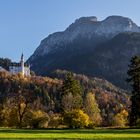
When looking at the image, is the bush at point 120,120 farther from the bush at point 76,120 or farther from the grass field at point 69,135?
the grass field at point 69,135

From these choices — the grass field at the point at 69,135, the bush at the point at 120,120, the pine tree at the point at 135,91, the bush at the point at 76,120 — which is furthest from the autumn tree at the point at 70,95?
the grass field at the point at 69,135

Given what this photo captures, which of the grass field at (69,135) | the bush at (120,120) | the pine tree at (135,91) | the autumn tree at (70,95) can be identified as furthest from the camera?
the bush at (120,120)

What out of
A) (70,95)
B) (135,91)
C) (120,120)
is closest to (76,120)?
(135,91)

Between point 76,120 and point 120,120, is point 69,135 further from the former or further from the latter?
point 120,120

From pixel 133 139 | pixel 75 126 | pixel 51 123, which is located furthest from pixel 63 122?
pixel 133 139

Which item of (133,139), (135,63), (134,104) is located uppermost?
(135,63)

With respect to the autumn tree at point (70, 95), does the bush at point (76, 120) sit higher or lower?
lower

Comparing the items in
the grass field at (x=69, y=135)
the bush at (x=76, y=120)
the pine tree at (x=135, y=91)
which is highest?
the pine tree at (x=135, y=91)

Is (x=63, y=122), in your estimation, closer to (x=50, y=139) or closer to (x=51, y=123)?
(x=51, y=123)

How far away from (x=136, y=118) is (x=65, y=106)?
2042cm

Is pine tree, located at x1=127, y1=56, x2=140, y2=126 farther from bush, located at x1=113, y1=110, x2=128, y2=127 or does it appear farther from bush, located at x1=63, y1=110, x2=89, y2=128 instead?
bush, located at x1=113, y1=110, x2=128, y2=127

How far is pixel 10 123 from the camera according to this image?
10050cm

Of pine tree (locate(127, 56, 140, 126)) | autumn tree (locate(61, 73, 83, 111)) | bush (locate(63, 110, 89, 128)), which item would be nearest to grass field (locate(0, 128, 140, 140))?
bush (locate(63, 110, 89, 128))

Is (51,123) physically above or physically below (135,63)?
below
